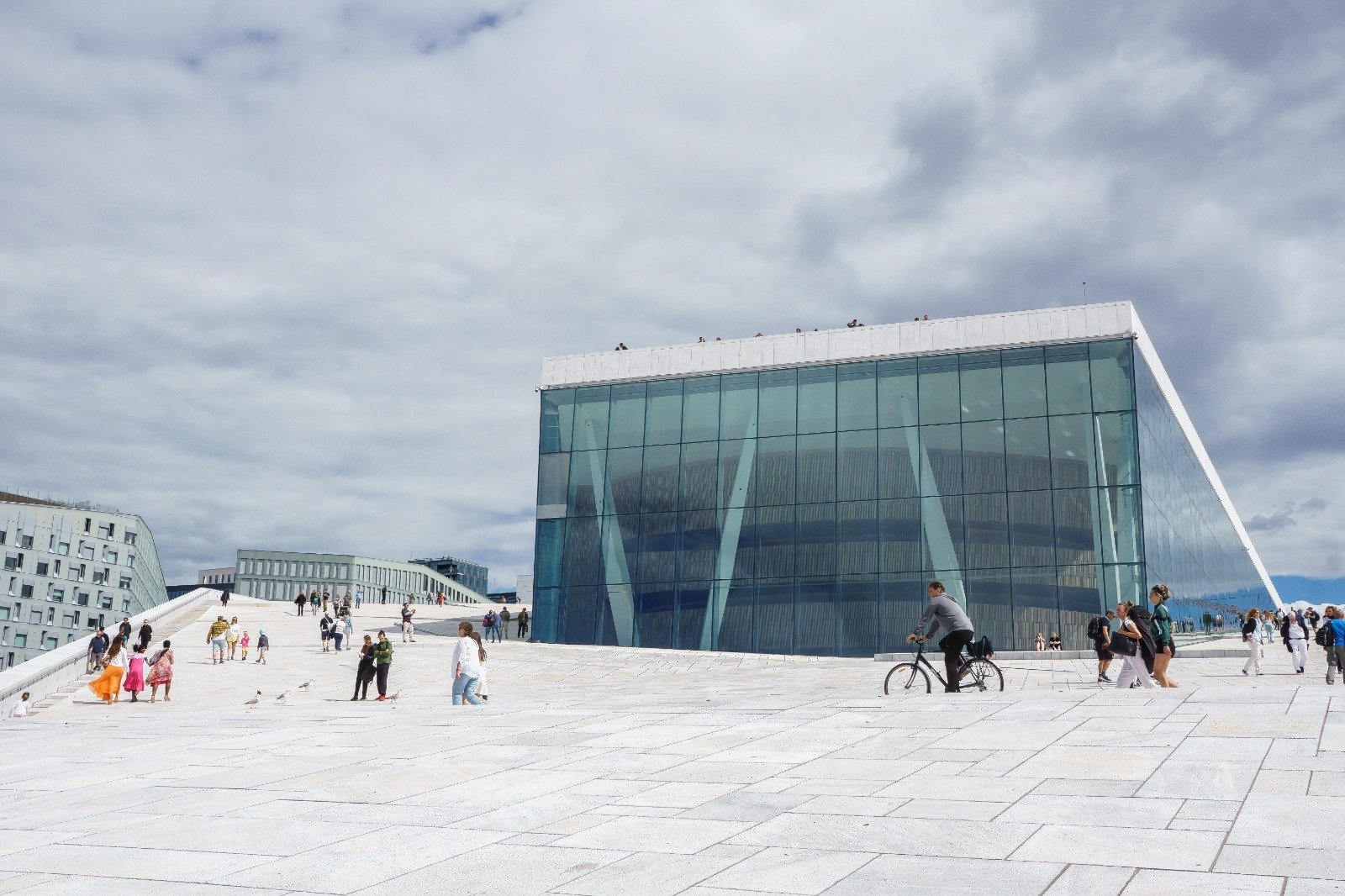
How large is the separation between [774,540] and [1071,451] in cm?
1214

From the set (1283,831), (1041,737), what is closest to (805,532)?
(1041,737)

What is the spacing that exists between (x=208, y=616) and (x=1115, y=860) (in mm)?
48935

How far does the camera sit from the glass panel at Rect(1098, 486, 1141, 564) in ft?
140

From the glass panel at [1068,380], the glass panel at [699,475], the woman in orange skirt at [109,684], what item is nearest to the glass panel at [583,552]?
the glass panel at [699,475]

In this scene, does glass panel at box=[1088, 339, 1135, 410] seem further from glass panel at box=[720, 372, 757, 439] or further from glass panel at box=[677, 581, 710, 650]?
glass panel at box=[677, 581, 710, 650]

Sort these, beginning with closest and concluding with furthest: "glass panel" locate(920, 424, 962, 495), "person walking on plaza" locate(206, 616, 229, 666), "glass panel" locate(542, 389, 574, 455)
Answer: "person walking on plaza" locate(206, 616, 229, 666) < "glass panel" locate(920, 424, 962, 495) < "glass panel" locate(542, 389, 574, 455)

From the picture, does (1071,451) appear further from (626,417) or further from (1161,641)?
(1161,641)

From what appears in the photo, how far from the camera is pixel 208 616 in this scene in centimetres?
5012

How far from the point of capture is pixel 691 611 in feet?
159

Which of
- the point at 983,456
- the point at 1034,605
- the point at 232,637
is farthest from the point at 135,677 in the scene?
the point at 983,456

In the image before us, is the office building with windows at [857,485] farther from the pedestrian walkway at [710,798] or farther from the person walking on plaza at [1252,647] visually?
the pedestrian walkway at [710,798]

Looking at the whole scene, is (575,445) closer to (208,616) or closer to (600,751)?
(208,616)

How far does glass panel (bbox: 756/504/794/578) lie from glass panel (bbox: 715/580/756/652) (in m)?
0.99

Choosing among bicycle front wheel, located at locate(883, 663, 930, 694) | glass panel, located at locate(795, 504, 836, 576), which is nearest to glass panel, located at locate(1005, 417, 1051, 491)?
glass panel, located at locate(795, 504, 836, 576)
